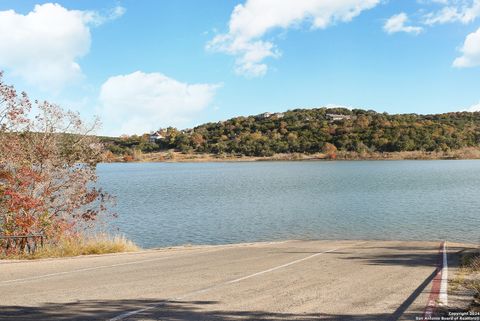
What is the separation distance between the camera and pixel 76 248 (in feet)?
58.1

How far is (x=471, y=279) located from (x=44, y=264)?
40.9 feet

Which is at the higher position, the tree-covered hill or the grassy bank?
the tree-covered hill

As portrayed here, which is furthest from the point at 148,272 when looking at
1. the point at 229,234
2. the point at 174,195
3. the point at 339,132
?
the point at 339,132

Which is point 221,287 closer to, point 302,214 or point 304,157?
point 302,214

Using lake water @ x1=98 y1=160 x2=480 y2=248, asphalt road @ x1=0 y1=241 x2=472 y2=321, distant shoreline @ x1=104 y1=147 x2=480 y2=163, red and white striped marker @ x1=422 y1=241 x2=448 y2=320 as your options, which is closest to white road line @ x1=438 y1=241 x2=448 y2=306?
red and white striped marker @ x1=422 y1=241 x2=448 y2=320

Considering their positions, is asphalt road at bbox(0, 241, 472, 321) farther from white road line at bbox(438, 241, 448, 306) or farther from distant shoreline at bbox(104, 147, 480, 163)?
distant shoreline at bbox(104, 147, 480, 163)

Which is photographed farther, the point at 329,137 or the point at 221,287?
the point at 329,137

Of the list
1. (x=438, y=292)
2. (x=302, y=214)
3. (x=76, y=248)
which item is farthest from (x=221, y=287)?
(x=302, y=214)

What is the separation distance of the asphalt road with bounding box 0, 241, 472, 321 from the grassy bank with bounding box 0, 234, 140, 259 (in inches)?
44.6

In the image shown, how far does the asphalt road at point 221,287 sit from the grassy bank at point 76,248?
44.6 inches

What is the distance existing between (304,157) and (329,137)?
11.6 m

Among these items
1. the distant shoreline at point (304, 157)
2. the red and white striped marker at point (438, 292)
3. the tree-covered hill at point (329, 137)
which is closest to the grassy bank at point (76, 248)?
the red and white striped marker at point (438, 292)

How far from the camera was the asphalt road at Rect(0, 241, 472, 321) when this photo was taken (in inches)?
340

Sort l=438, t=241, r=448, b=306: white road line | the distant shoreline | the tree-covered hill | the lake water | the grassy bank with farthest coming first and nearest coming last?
the tree-covered hill
the distant shoreline
the lake water
the grassy bank
l=438, t=241, r=448, b=306: white road line
